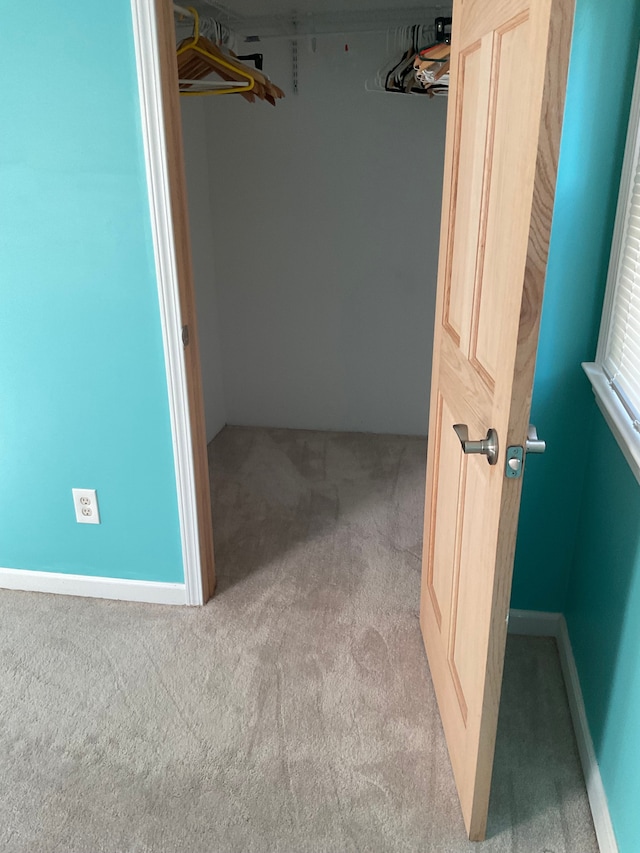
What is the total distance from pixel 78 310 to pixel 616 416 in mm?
1505

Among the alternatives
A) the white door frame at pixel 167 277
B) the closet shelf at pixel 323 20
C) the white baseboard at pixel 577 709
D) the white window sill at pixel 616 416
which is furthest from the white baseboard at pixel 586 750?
the closet shelf at pixel 323 20

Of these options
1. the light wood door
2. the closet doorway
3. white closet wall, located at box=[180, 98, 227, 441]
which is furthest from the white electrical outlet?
white closet wall, located at box=[180, 98, 227, 441]

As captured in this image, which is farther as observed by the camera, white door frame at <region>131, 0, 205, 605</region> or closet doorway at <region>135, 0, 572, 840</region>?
white door frame at <region>131, 0, 205, 605</region>

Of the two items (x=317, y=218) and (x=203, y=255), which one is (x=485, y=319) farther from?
(x=203, y=255)

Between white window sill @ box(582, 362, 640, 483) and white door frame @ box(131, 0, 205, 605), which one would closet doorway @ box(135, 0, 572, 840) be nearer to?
white door frame @ box(131, 0, 205, 605)

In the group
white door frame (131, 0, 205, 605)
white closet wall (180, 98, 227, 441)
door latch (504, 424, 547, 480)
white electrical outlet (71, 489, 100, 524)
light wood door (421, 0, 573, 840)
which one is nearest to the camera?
light wood door (421, 0, 573, 840)

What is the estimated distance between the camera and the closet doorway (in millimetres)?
1013

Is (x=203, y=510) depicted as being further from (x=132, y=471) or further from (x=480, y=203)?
(x=480, y=203)

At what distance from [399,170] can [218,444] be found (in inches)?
64.0

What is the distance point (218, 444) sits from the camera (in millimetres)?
3539

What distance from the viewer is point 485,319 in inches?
51.1

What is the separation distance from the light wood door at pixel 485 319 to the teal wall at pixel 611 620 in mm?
267

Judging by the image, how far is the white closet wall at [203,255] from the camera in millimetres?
3084

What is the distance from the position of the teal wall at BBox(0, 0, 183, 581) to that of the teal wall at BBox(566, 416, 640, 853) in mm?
1252
